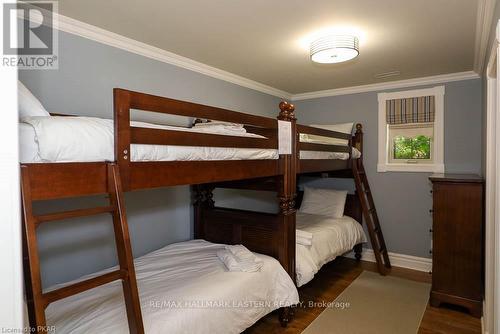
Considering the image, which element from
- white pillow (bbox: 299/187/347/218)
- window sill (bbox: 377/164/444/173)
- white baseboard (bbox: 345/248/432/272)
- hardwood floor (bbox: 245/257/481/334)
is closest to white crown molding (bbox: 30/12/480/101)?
window sill (bbox: 377/164/444/173)

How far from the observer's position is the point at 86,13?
199 centimetres

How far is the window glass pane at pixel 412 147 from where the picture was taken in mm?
3689

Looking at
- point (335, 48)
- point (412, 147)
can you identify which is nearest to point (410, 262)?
point (412, 147)

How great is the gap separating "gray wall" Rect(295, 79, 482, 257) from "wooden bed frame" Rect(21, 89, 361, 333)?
1735mm

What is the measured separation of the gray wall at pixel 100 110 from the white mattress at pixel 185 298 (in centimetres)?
32

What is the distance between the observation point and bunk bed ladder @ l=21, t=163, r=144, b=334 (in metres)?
1.01

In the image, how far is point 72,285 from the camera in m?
1.10

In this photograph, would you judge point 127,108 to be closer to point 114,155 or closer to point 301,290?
point 114,155

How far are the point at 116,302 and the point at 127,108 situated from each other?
1.09 metres

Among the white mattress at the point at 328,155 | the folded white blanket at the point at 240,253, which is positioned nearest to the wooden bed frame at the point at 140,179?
the white mattress at the point at 328,155

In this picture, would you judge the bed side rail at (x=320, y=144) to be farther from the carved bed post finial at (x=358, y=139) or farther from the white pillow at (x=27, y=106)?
the white pillow at (x=27, y=106)

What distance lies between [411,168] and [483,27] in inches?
74.6

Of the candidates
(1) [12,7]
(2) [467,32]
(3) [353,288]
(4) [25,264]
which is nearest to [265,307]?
(3) [353,288]

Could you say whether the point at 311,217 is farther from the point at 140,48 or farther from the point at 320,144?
the point at 140,48
